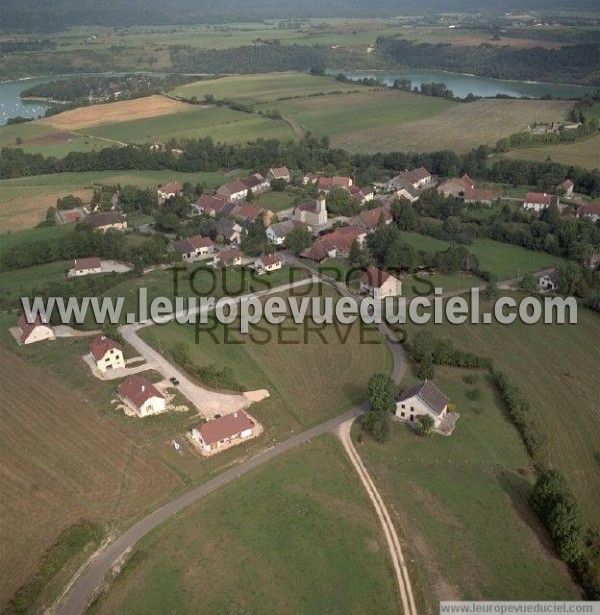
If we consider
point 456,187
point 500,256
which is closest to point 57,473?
point 500,256

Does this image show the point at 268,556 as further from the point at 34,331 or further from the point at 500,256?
the point at 500,256

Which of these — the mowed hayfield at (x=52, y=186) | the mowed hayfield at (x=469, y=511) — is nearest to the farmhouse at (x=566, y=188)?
the mowed hayfield at (x=52, y=186)

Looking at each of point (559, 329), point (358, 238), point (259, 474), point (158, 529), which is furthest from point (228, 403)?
point (358, 238)

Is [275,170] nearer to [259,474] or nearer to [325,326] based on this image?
[325,326]

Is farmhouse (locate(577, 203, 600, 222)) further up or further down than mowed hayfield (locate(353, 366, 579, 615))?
further up

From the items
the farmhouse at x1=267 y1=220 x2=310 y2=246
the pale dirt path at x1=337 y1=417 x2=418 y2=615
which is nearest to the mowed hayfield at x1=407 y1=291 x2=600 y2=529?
the pale dirt path at x1=337 y1=417 x2=418 y2=615

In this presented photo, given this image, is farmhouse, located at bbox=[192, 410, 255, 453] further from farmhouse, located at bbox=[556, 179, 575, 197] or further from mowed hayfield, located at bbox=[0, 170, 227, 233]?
farmhouse, located at bbox=[556, 179, 575, 197]

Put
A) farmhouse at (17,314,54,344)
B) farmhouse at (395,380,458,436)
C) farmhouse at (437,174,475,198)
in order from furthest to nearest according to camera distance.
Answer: farmhouse at (437,174,475,198) < farmhouse at (17,314,54,344) < farmhouse at (395,380,458,436)
